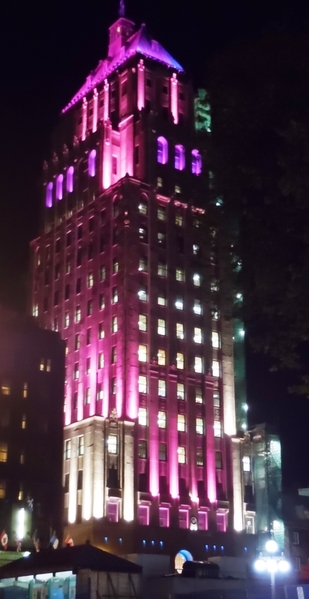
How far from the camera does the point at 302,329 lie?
34500 millimetres

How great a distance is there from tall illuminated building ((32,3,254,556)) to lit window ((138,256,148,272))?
6.3 inches

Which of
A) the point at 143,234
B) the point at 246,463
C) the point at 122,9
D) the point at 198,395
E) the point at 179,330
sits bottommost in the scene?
the point at 246,463

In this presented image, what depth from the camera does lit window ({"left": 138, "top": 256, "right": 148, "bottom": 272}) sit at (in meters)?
90.4

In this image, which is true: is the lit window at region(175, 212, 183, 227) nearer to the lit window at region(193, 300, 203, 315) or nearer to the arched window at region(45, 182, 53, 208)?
the lit window at region(193, 300, 203, 315)

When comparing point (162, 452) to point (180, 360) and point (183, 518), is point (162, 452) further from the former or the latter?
point (180, 360)

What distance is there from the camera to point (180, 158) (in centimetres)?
9906

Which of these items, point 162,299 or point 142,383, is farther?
point 162,299

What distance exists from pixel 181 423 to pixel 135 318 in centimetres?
1289

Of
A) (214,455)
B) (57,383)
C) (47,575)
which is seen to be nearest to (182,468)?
(214,455)

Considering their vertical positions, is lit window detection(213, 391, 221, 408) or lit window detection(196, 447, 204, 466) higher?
lit window detection(213, 391, 221, 408)

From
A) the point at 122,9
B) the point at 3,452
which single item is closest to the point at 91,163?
the point at 122,9

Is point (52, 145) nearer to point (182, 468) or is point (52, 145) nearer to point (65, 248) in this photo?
point (65, 248)

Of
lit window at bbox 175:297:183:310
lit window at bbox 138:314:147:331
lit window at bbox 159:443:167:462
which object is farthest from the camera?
lit window at bbox 175:297:183:310

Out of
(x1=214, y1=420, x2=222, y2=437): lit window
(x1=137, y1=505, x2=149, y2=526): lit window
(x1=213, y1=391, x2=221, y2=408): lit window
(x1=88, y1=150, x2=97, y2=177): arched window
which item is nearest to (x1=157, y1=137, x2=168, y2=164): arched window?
(x1=88, y1=150, x2=97, y2=177): arched window
